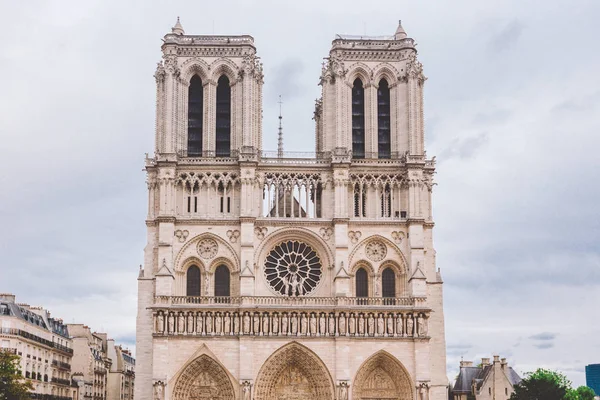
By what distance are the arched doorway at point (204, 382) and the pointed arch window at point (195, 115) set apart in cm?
1136

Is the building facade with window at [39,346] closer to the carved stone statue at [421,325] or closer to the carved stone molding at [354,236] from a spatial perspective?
the carved stone molding at [354,236]

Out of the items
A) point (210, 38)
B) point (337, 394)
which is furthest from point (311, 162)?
point (337, 394)

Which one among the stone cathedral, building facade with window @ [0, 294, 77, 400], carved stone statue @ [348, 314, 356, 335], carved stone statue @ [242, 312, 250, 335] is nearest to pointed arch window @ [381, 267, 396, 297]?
the stone cathedral

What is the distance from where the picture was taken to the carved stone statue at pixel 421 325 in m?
49.1

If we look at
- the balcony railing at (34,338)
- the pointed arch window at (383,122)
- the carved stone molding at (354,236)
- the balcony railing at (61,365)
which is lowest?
the balcony railing at (61,365)

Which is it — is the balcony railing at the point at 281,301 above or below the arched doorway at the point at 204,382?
above

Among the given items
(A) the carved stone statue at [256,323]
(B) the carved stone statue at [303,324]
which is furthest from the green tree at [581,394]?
(A) the carved stone statue at [256,323]

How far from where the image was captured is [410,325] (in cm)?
4916

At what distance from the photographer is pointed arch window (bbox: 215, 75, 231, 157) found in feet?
172

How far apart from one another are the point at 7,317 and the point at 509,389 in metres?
29.9

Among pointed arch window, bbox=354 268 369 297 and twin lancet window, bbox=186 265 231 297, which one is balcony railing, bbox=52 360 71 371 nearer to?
twin lancet window, bbox=186 265 231 297

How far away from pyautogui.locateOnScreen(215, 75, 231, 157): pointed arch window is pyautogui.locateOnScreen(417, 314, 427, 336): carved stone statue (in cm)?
1343

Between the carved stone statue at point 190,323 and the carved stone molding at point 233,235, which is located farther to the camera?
the carved stone molding at point 233,235

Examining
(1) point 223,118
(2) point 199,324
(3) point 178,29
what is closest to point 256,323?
(2) point 199,324
